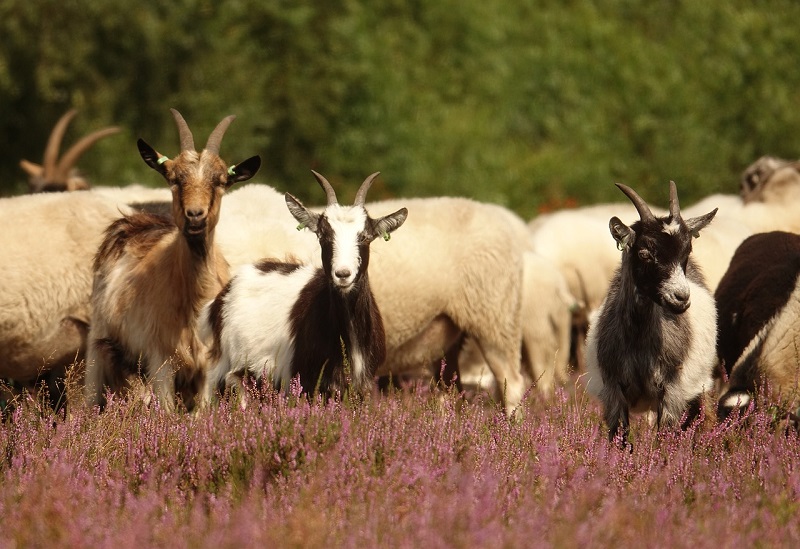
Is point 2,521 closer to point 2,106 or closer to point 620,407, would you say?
point 620,407

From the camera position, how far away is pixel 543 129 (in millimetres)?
30859

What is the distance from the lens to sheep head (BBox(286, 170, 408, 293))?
274 inches

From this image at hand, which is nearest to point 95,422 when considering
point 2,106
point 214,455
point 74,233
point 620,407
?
point 214,455

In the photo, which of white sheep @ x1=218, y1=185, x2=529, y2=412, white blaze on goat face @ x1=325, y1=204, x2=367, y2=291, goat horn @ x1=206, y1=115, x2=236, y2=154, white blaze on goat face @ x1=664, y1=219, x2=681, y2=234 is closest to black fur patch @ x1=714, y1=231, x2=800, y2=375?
white blaze on goat face @ x1=664, y1=219, x2=681, y2=234

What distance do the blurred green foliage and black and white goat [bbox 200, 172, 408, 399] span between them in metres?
11.9

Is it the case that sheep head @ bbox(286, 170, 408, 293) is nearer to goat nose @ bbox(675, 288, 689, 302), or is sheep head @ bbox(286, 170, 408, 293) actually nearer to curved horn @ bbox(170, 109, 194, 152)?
curved horn @ bbox(170, 109, 194, 152)

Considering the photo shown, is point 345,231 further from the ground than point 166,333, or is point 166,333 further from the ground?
point 345,231

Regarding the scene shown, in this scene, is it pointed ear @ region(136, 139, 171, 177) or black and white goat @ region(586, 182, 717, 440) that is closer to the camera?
black and white goat @ region(586, 182, 717, 440)

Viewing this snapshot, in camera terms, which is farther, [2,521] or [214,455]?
[214,455]

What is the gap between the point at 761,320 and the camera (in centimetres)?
818

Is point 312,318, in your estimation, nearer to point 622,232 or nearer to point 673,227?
point 622,232

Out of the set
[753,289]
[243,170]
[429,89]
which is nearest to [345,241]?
[243,170]

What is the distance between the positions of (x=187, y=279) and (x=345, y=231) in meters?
1.29

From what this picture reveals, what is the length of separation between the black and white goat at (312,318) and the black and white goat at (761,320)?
2.21 metres
